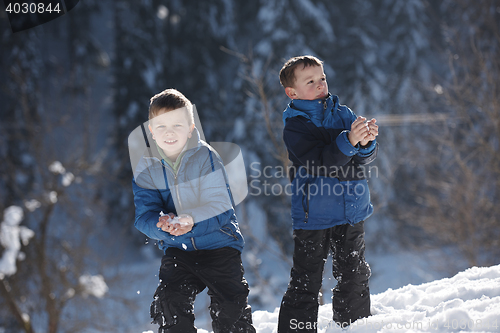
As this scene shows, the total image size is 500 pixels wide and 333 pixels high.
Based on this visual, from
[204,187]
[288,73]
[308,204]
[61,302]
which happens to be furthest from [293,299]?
[61,302]

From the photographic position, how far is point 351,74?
15.0m

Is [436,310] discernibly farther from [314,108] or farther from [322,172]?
[314,108]

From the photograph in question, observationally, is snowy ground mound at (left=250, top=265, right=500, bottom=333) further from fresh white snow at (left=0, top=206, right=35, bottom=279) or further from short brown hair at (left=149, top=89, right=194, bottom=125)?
fresh white snow at (left=0, top=206, right=35, bottom=279)

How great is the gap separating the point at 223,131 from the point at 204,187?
1373 cm

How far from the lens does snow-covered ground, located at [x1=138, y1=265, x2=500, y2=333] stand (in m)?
1.96

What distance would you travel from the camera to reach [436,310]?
7.48ft

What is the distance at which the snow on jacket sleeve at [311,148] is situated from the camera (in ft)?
6.75

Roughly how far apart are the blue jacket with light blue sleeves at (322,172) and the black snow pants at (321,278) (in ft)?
0.28

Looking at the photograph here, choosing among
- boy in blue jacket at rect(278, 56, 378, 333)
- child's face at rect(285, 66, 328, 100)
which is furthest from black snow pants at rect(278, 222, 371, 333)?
child's face at rect(285, 66, 328, 100)

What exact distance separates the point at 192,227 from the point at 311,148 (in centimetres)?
80

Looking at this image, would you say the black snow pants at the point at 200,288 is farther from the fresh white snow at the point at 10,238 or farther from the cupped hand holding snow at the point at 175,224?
the fresh white snow at the point at 10,238

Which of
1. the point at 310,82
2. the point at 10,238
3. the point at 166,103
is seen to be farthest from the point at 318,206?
the point at 10,238

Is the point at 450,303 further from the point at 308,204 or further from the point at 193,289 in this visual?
the point at 193,289

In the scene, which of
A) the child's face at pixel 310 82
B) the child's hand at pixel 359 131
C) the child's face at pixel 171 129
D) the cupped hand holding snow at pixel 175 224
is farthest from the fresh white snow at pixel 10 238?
the child's hand at pixel 359 131
